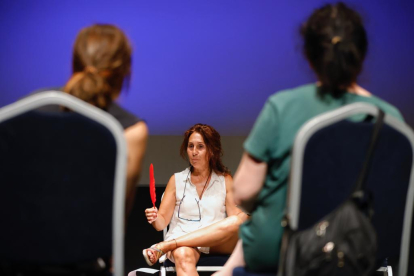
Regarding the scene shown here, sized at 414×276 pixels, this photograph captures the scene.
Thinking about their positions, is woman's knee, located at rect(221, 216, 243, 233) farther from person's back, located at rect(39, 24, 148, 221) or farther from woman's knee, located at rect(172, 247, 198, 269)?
person's back, located at rect(39, 24, 148, 221)

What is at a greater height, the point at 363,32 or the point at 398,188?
the point at 363,32

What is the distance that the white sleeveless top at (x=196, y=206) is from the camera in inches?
120

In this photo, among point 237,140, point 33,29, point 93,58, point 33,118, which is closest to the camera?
point 33,118

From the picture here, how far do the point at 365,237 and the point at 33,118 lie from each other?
2.96 feet

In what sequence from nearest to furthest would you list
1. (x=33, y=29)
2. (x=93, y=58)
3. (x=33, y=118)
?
(x=33, y=118), (x=93, y=58), (x=33, y=29)

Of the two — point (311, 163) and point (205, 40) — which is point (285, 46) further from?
point (311, 163)

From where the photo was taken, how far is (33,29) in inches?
192

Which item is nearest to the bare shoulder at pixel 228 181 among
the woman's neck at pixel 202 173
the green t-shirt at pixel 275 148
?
the woman's neck at pixel 202 173

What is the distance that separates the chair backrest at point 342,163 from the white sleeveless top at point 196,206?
157cm

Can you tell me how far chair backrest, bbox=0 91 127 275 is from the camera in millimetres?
1413

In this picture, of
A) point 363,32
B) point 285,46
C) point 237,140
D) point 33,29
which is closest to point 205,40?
point 285,46

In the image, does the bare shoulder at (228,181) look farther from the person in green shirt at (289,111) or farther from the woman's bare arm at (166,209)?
the person in green shirt at (289,111)

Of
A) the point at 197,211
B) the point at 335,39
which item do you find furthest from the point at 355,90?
the point at 197,211

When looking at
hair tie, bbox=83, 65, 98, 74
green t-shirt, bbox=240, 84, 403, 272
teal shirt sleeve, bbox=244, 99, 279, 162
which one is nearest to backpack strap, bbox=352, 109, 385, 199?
green t-shirt, bbox=240, 84, 403, 272
